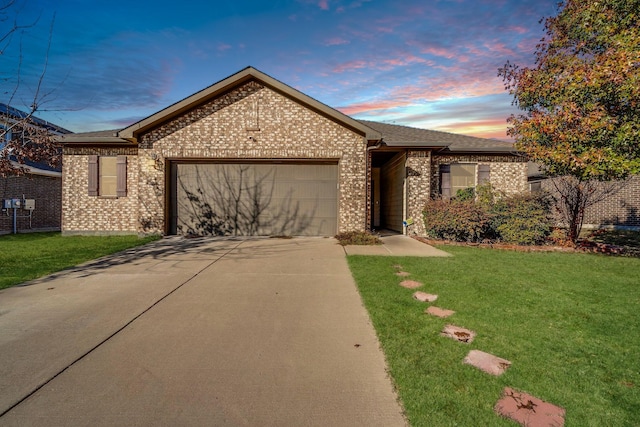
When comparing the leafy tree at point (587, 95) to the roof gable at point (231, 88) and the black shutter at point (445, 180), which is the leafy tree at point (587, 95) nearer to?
the black shutter at point (445, 180)

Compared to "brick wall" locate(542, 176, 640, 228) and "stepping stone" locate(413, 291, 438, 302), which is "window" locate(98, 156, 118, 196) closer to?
"stepping stone" locate(413, 291, 438, 302)

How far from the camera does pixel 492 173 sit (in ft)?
41.2

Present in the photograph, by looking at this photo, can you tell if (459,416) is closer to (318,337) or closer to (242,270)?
(318,337)

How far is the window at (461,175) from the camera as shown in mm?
12336

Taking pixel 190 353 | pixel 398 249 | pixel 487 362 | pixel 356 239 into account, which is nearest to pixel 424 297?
pixel 487 362

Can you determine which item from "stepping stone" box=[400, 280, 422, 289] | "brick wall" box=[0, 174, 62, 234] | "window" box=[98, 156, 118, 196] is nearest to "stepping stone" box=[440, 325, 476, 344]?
"stepping stone" box=[400, 280, 422, 289]

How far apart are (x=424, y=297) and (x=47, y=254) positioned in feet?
29.8

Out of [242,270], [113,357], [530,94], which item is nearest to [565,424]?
[113,357]

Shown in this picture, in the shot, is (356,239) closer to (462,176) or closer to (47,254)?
(462,176)

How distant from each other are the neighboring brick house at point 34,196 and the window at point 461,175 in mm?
15912

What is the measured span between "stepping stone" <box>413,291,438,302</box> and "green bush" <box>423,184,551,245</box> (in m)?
5.76

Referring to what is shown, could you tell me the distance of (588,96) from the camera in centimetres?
734

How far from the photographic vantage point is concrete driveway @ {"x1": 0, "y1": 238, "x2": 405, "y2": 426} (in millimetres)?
2141

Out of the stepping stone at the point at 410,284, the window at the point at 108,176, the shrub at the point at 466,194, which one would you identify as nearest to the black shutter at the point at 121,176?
the window at the point at 108,176
